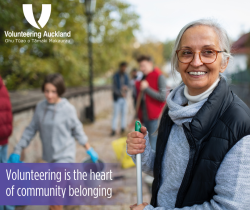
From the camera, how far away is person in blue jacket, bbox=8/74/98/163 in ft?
8.85

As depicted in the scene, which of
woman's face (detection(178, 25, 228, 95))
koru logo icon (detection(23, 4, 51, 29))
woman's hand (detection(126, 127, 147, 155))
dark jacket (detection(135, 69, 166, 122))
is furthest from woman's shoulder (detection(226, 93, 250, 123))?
koru logo icon (detection(23, 4, 51, 29))

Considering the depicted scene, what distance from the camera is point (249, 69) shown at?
50.1 ft

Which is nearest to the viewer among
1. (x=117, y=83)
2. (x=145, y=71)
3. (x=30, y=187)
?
(x=30, y=187)

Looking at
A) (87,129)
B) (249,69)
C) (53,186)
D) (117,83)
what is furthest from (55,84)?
(249,69)

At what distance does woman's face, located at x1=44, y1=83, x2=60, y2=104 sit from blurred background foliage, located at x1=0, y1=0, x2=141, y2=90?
220 centimetres

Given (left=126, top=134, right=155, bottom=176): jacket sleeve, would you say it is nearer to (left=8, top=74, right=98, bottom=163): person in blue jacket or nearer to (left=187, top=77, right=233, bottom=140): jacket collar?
(left=187, top=77, right=233, bottom=140): jacket collar

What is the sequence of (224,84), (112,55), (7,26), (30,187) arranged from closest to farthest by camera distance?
1. (224,84)
2. (30,187)
3. (7,26)
4. (112,55)

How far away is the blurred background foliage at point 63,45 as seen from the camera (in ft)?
16.3

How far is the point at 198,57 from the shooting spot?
1.17 m

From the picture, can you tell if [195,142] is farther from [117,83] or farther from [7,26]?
[117,83]

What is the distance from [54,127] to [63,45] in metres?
4.26

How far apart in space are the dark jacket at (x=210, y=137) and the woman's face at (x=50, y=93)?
2032 mm

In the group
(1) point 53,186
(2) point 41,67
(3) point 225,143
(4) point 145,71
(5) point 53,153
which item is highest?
(2) point 41,67

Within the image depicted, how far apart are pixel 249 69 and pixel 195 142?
1642 cm
